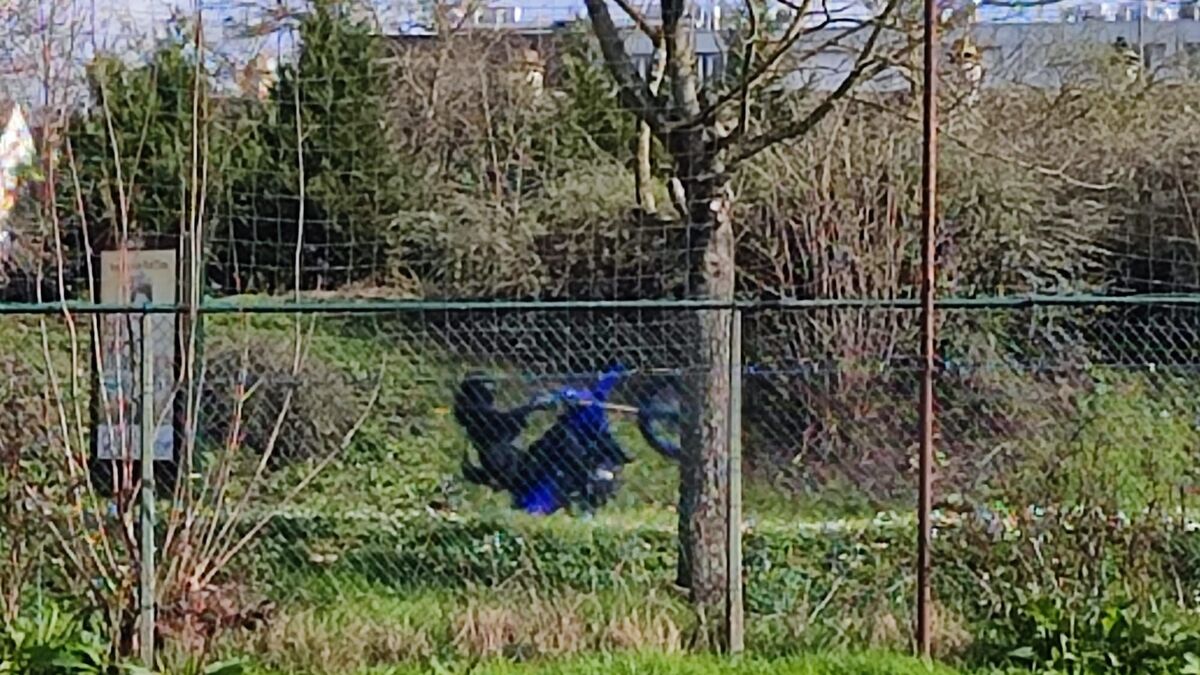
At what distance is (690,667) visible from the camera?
528 cm

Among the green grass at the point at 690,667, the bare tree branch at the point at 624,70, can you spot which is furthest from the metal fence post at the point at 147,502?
the bare tree branch at the point at 624,70

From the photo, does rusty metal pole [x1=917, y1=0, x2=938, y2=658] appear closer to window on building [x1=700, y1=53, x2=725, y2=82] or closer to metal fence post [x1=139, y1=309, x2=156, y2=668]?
window on building [x1=700, y1=53, x2=725, y2=82]

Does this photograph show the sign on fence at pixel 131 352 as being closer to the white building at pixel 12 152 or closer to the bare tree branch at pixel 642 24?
the white building at pixel 12 152

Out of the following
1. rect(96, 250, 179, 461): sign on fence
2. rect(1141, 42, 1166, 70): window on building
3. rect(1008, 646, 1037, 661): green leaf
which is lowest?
rect(1008, 646, 1037, 661): green leaf

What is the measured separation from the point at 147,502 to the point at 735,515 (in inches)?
82.2

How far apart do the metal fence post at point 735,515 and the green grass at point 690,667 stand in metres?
0.16

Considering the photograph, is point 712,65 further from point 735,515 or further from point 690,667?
point 690,667

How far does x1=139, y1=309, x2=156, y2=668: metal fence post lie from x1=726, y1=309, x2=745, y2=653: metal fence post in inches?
80.7

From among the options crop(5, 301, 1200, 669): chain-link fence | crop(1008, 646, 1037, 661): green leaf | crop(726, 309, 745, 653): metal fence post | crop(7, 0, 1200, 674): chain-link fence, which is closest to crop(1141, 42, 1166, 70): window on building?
crop(7, 0, 1200, 674): chain-link fence

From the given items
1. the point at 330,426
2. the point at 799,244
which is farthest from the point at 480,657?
the point at 799,244

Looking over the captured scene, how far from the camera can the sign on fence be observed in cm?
559

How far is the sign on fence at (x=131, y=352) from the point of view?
5.59 metres

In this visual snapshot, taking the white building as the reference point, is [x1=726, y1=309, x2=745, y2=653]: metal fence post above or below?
below

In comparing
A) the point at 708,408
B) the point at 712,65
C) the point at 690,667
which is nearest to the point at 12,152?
the point at 712,65
